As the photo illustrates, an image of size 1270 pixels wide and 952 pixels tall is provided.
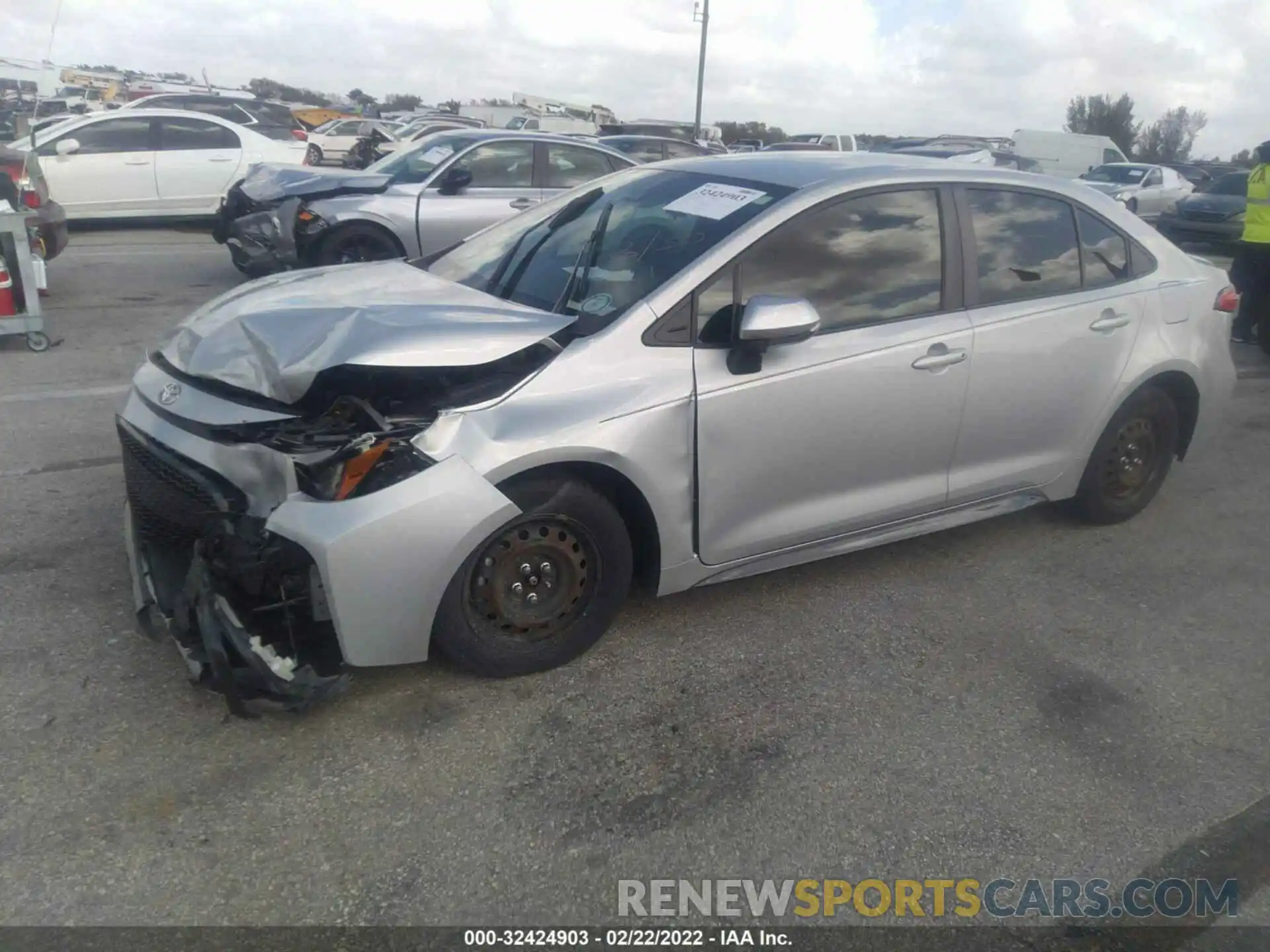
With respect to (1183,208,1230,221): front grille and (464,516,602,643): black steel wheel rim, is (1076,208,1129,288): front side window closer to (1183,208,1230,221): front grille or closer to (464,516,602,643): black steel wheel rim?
(464,516,602,643): black steel wheel rim

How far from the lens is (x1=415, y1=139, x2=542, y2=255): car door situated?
917 cm

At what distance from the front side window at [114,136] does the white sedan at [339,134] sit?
1122 cm

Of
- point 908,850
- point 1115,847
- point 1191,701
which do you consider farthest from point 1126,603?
point 908,850

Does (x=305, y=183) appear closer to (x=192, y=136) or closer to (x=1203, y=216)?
(x=192, y=136)

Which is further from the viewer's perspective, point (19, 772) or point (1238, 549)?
point (1238, 549)

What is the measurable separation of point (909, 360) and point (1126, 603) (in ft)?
4.72

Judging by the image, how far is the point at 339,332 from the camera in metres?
3.33

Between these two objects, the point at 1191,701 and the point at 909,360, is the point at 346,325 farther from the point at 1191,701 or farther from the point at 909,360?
the point at 1191,701

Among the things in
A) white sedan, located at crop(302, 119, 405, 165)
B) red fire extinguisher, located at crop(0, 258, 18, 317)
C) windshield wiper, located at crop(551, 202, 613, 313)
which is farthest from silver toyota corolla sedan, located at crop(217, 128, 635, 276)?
white sedan, located at crop(302, 119, 405, 165)

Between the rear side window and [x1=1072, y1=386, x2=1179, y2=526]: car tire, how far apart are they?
2.34 feet

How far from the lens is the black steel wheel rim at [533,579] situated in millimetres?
3213

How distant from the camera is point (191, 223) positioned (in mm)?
15148

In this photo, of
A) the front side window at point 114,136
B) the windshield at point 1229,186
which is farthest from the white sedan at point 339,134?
the windshield at point 1229,186

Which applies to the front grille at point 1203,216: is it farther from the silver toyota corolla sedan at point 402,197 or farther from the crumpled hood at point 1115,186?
the silver toyota corolla sedan at point 402,197
